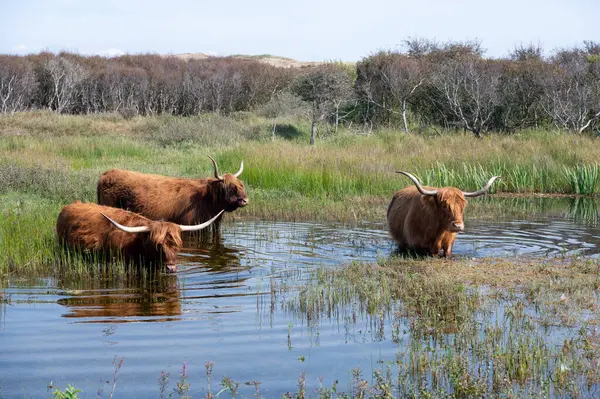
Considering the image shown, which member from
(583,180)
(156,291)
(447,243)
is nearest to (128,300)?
(156,291)

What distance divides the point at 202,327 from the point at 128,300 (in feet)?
3.81

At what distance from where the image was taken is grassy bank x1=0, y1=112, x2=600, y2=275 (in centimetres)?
1077

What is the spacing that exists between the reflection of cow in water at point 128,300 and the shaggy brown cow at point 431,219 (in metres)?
2.85

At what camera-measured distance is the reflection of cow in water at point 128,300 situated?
235 inches

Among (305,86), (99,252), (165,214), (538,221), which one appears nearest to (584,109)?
(305,86)

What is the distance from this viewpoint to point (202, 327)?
5.59m

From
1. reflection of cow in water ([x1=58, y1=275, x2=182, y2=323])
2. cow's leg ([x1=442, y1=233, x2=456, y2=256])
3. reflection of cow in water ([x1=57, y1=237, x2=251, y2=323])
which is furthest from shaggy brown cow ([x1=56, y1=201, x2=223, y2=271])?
cow's leg ([x1=442, y1=233, x2=456, y2=256])

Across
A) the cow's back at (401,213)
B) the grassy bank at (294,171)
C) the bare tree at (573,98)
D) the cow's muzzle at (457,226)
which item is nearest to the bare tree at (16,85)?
the grassy bank at (294,171)

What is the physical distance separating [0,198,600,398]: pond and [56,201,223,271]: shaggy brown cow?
32 cm

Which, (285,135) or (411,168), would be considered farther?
(285,135)

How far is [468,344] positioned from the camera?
5.00 meters

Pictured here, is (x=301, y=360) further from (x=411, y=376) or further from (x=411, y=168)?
(x=411, y=168)

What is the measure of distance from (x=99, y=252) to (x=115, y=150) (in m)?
11.8

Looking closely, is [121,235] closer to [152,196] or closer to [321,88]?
[152,196]
